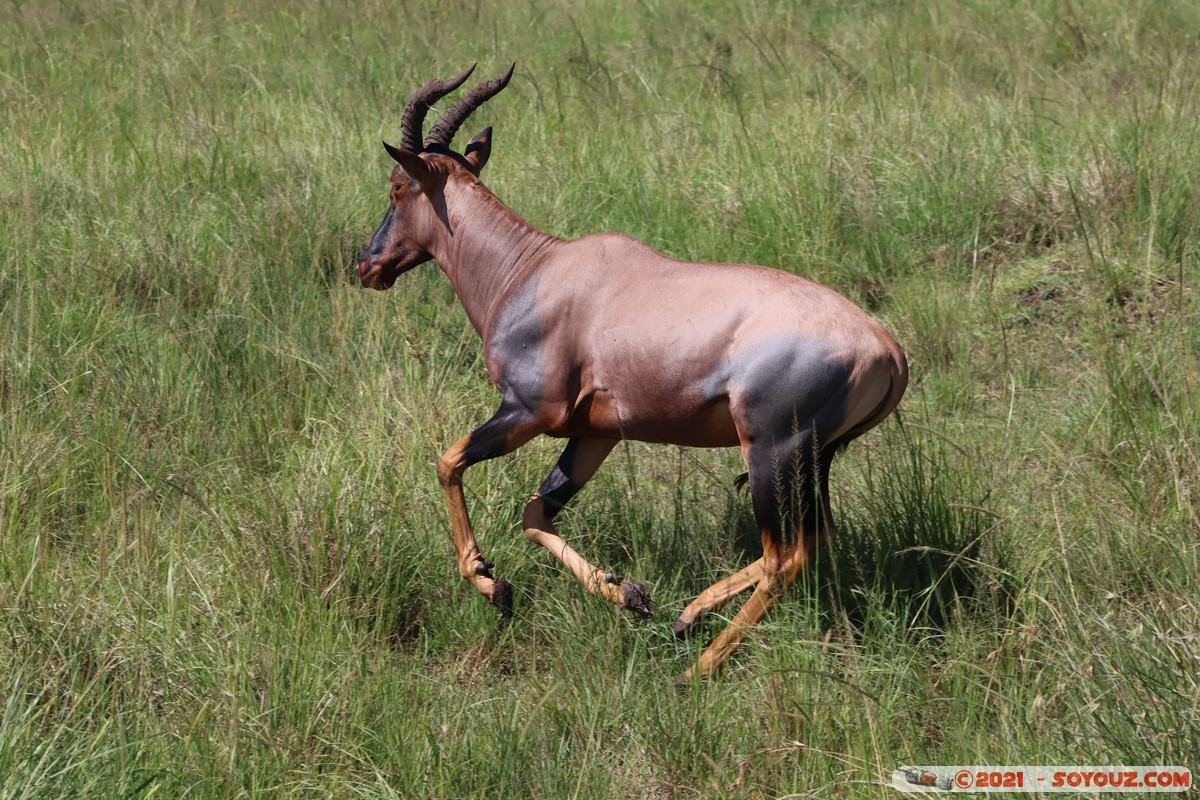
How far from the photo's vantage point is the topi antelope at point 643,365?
443 centimetres

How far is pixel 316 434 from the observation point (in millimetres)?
6031

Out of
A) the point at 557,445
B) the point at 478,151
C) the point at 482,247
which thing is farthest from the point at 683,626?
the point at 478,151

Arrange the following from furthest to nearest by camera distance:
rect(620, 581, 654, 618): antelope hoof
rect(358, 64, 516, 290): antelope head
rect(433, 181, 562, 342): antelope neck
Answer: rect(358, 64, 516, 290): antelope head
rect(433, 181, 562, 342): antelope neck
rect(620, 581, 654, 618): antelope hoof

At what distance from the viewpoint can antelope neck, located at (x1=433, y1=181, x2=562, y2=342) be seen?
17.6ft

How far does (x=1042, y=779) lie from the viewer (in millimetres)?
3459

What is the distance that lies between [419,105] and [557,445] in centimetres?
154

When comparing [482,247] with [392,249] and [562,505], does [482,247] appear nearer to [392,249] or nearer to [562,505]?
[392,249]

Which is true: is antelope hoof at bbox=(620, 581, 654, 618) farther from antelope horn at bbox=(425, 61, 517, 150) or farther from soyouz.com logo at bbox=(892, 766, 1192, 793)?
antelope horn at bbox=(425, 61, 517, 150)

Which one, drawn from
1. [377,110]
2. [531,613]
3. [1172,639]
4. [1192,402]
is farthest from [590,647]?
[377,110]

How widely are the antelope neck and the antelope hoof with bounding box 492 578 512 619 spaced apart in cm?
106

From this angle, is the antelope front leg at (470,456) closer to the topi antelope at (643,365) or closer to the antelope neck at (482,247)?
the topi antelope at (643,365)

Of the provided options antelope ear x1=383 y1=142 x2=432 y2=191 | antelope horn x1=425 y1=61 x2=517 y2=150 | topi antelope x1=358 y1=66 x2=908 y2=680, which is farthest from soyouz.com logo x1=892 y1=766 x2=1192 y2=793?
antelope horn x1=425 y1=61 x2=517 y2=150

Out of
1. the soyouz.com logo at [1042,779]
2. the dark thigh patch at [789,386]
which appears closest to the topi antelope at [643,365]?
the dark thigh patch at [789,386]

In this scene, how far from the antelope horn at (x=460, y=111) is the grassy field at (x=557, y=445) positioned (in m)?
0.89
